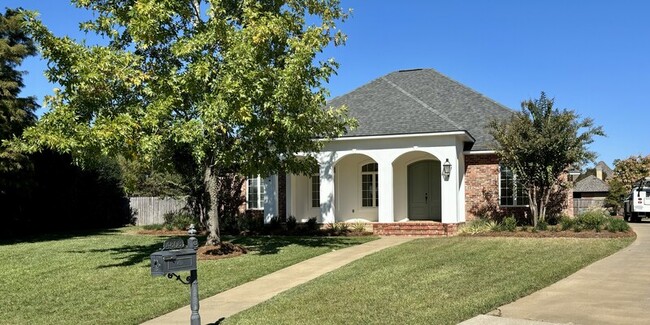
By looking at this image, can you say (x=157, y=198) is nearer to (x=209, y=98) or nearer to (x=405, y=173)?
(x=405, y=173)

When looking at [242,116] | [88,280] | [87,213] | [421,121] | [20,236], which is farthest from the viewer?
[87,213]

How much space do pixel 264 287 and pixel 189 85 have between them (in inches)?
208

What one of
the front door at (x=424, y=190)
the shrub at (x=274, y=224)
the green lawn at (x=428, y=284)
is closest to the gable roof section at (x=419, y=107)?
the front door at (x=424, y=190)

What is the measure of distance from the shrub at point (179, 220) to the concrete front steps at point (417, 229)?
8985mm

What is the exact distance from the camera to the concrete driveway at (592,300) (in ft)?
23.4

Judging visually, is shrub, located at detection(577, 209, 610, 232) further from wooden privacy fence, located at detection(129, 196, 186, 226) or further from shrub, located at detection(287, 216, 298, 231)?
wooden privacy fence, located at detection(129, 196, 186, 226)

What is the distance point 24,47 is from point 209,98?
42.2 ft

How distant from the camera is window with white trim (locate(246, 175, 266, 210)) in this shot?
24.7 meters

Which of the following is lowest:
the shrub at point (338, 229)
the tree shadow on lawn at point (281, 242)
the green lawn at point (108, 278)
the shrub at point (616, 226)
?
the green lawn at point (108, 278)

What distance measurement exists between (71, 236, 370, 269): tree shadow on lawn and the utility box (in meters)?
7.11

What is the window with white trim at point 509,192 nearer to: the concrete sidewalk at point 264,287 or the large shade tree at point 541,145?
the large shade tree at point 541,145

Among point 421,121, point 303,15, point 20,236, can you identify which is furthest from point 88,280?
point 20,236

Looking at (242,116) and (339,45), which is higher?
(339,45)

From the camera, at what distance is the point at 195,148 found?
43.0 feet
